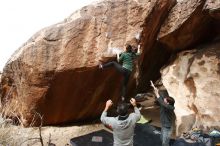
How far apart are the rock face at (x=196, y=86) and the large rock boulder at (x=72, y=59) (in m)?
1.75

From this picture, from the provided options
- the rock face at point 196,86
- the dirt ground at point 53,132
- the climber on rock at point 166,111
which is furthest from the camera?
the rock face at point 196,86

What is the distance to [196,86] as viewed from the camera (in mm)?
10648

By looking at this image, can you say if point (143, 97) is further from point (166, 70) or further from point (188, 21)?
point (188, 21)

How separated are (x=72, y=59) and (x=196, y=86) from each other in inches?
142

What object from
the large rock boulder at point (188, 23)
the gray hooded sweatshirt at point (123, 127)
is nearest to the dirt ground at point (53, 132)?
the large rock boulder at point (188, 23)

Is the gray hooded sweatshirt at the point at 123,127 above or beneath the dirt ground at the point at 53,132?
above

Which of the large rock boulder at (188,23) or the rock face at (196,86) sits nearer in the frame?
the rock face at (196,86)

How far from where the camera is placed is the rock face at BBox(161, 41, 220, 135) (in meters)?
10.3

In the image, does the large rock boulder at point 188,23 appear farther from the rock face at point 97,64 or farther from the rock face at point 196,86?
the rock face at point 196,86

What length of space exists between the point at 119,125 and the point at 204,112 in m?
4.47

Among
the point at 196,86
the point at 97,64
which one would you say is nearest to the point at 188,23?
the point at 196,86

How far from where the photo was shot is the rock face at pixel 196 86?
10.3 m

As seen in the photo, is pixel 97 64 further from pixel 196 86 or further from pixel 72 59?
pixel 196 86

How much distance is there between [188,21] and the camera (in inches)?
442
